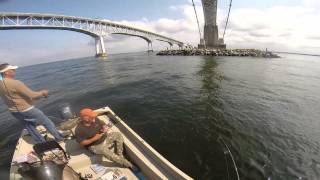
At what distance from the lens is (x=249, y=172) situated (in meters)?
7.75

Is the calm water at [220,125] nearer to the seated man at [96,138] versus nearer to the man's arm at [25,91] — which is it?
the seated man at [96,138]

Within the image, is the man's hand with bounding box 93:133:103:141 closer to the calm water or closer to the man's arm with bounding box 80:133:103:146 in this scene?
the man's arm with bounding box 80:133:103:146

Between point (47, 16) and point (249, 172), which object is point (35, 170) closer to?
point (249, 172)

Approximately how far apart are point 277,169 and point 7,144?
13.4 metres

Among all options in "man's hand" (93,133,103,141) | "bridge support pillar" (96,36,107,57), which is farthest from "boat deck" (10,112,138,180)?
"bridge support pillar" (96,36,107,57)

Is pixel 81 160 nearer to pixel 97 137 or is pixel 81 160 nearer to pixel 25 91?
pixel 97 137

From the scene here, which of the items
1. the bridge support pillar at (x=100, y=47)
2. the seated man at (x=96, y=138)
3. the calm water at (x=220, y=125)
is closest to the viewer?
the seated man at (x=96, y=138)

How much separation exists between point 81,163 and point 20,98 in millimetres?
2983

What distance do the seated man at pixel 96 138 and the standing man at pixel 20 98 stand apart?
1.75 metres

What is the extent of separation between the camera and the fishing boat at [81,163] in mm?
5215

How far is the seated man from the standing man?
1.75m

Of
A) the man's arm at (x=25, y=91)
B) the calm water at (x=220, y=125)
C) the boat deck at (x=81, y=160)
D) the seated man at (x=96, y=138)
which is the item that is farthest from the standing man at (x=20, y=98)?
the calm water at (x=220, y=125)

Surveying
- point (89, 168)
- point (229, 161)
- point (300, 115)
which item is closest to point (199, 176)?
point (229, 161)

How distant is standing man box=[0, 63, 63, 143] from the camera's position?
673 centimetres
